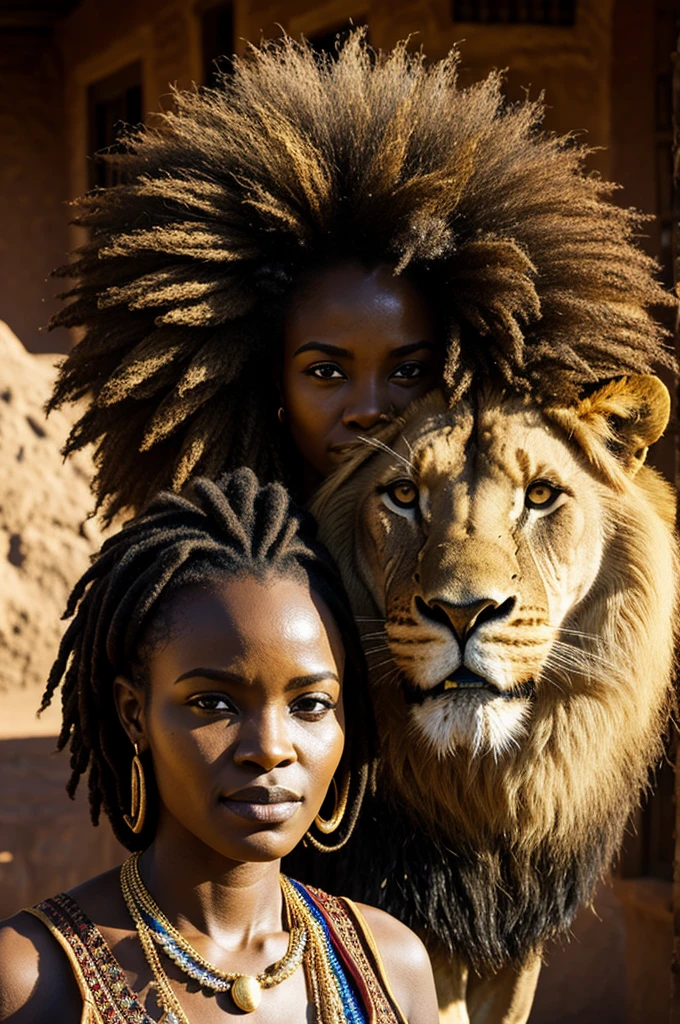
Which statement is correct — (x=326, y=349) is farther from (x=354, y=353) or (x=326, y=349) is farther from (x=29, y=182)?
(x=29, y=182)

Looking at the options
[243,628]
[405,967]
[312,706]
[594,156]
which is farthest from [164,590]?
[594,156]

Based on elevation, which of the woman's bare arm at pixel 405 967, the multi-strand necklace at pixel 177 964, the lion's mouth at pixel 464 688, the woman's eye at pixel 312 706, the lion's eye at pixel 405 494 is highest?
the lion's eye at pixel 405 494

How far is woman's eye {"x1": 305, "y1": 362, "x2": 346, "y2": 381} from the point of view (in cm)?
238

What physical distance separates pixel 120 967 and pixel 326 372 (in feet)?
3.33

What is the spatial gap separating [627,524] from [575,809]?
Result: 17.4 inches

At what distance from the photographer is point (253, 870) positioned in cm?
187

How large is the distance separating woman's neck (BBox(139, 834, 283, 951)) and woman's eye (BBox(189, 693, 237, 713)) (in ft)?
0.62

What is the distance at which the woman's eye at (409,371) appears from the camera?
2.38 meters

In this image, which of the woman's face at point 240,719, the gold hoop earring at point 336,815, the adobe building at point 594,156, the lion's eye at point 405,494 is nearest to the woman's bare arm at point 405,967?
the gold hoop earring at point 336,815

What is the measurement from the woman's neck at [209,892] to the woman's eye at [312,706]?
20cm

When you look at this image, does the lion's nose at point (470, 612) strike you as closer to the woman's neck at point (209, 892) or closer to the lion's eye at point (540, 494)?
the lion's eye at point (540, 494)

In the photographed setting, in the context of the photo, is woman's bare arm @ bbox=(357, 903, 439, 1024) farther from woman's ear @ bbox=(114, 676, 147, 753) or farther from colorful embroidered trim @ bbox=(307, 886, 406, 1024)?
woman's ear @ bbox=(114, 676, 147, 753)

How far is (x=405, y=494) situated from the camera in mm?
2271

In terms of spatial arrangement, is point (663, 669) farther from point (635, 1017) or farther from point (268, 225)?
point (635, 1017)
